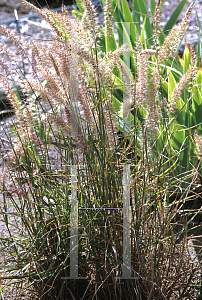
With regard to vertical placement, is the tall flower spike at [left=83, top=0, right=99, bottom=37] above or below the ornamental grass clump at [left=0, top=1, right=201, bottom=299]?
above

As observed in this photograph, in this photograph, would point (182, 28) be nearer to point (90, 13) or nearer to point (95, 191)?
point (90, 13)

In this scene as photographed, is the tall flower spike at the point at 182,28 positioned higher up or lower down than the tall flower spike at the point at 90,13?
lower down

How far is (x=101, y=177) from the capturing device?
2.86 feet

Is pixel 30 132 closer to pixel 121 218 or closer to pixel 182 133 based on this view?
pixel 121 218

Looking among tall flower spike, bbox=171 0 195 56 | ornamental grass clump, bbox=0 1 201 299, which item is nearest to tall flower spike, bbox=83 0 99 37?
ornamental grass clump, bbox=0 1 201 299

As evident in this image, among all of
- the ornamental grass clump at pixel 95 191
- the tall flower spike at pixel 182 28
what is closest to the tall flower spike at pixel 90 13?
the ornamental grass clump at pixel 95 191

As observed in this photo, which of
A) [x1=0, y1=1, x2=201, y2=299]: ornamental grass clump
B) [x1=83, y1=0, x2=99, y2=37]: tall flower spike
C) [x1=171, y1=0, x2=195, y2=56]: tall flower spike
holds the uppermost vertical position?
[x1=83, y1=0, x2=99, y2=37]: tall flower spike

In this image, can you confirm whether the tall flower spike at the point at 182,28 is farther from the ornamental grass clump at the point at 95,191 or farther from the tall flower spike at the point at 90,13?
the tall flower spike at the point at 90,13

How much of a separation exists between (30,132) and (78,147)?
25 cm

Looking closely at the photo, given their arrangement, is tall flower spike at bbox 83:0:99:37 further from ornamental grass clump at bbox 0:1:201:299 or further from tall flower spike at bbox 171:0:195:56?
tall flower spike at bbox 171:0:195:56

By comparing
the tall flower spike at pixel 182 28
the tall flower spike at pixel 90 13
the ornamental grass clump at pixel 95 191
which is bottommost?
the ornamental grass clump at pixel 95 191

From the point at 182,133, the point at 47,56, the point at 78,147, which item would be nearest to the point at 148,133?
the point at 78,147

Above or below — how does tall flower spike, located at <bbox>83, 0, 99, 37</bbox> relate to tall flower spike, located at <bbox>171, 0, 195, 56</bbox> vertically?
above

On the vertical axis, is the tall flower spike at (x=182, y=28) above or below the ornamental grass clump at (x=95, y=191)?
above
